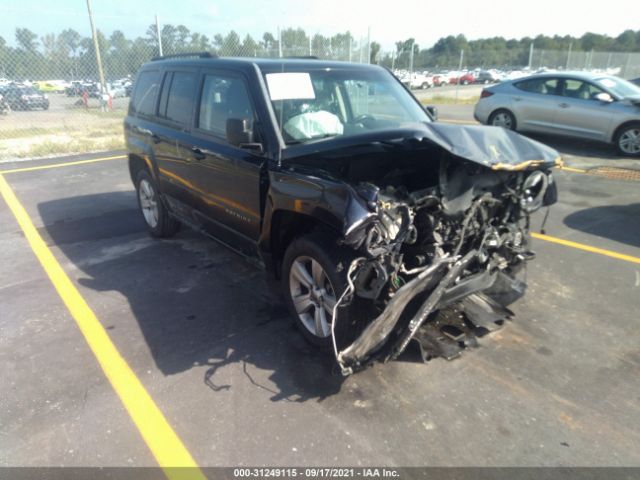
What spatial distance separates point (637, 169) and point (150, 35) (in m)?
13.3

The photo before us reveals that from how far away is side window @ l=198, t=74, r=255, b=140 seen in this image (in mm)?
3727

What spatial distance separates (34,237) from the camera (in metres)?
5.84

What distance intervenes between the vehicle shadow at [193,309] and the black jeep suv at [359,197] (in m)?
0.33

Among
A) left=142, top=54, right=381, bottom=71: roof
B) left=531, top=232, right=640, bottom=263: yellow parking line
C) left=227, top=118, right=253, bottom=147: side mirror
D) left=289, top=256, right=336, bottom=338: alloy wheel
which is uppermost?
left=142, top=54, right=381, bottom=71: roof

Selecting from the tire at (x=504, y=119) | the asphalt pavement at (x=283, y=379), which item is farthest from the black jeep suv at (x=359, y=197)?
the tire at (x=504, y=119)

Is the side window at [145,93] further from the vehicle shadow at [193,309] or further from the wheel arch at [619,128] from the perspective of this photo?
the wheel arch at [619,128]

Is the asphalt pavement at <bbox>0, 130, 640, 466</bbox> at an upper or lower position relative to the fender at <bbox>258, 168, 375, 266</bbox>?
lower

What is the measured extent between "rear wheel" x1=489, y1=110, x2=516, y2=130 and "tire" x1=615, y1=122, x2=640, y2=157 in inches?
94.1

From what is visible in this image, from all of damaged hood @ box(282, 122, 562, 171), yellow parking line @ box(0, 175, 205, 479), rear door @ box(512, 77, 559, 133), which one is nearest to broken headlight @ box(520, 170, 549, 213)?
damaged hood @ box(282, 122, 562, 171)

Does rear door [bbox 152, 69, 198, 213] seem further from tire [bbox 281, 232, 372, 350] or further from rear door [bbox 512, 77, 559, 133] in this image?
rear door [bbox 512, 77, 559, 133]

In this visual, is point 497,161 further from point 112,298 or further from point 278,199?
point 112,298

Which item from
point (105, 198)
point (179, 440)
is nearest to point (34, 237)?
point (105, 198)

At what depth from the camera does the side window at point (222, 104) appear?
12.2 feet

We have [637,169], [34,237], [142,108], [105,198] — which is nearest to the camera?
[142,108]
